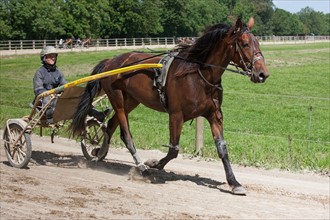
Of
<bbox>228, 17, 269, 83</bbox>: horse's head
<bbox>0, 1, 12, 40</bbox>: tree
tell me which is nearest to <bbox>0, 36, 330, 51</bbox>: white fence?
<bbox>0, 1, 12, 40</bbox>: tree

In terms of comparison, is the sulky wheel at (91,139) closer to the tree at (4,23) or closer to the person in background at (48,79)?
the person in background at (48,79)

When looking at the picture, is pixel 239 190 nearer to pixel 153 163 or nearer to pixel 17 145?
pixel 153 163

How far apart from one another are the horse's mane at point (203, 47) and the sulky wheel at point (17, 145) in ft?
9.26

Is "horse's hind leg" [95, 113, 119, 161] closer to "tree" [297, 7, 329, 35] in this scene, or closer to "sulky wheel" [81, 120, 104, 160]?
"sulky wheel" [81, 120, 104, 160]

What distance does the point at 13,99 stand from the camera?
Answer: 19.4 meters

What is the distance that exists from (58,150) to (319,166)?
4648mm

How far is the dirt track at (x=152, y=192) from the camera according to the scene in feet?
19.9

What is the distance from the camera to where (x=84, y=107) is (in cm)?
881

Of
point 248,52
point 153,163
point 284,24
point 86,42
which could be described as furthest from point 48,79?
point 284,24

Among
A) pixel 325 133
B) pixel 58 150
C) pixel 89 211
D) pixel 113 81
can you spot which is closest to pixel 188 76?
pixel 113 81

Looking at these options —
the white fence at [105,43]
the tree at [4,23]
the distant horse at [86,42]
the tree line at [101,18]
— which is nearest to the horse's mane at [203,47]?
the tree line at [101,18]

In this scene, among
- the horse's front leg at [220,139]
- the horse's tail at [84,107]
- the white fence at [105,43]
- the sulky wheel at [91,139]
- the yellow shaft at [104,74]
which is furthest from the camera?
the white fence at [105,43]

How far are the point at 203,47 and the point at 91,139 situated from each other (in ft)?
9.64

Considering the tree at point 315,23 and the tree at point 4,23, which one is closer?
the tree at point 4,23
